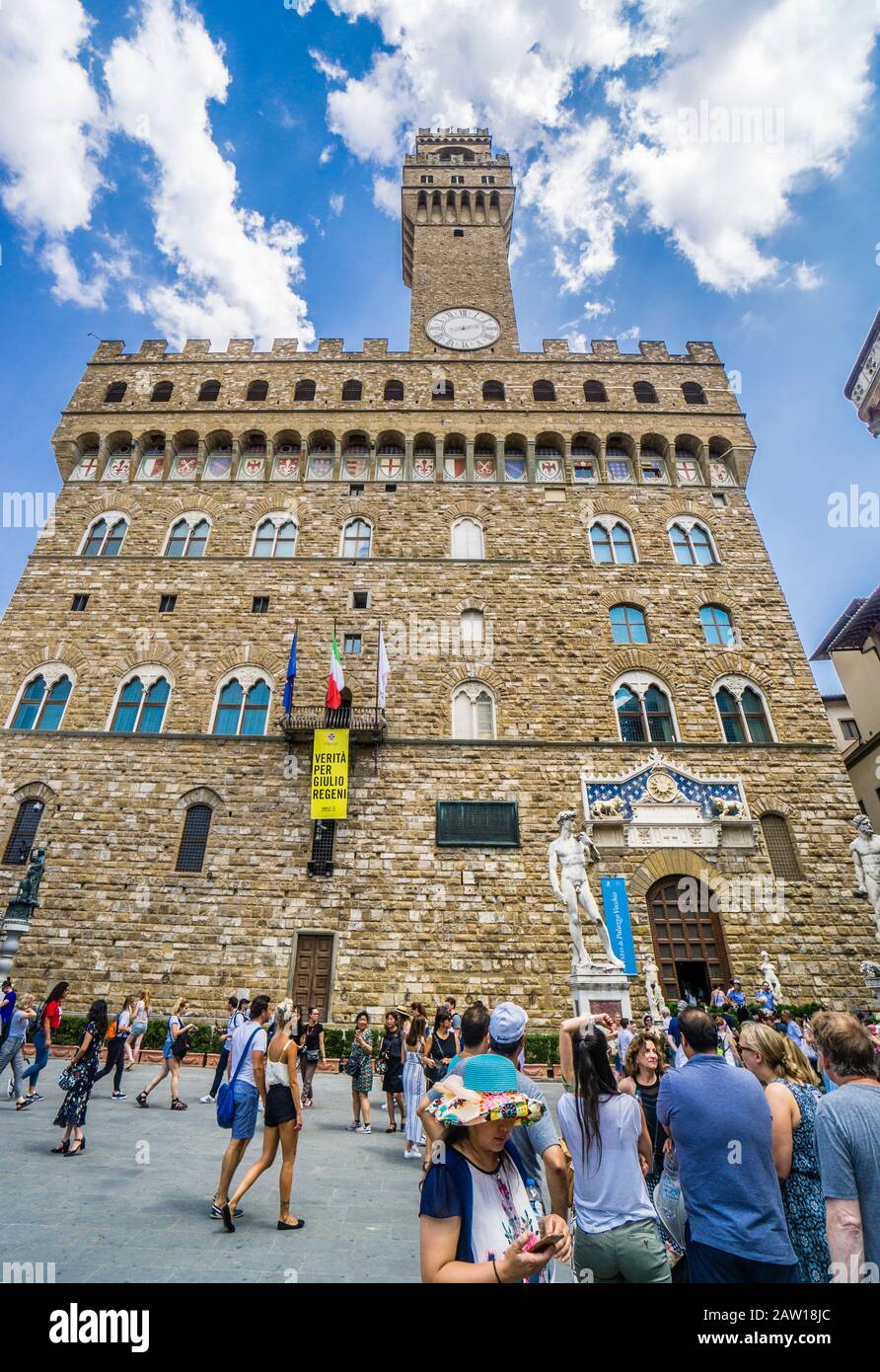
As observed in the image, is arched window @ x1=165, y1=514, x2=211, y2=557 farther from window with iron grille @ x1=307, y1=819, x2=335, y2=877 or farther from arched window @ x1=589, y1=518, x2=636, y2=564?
arched window @ x1=589, y1=518, x2=636, y2=564

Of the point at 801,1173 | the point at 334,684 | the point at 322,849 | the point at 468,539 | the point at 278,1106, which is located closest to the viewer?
the point at 801,1173

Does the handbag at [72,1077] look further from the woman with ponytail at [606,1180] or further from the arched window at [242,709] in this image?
the arched window at [242,709]

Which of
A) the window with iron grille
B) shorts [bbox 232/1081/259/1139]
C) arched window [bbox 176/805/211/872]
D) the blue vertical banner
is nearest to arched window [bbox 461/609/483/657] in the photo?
the window with iron grille

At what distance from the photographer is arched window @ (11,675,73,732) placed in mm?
16328

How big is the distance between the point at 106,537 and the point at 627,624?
1551 cm

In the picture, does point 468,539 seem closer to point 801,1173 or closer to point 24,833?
point 24,833

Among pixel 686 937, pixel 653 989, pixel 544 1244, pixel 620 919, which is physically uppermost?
pixel 620 919

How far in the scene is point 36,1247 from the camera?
3.93m

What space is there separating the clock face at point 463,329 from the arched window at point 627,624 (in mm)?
11792

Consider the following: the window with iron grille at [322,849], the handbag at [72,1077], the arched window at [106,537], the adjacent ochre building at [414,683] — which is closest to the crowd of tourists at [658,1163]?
the handbag at [72,1077]

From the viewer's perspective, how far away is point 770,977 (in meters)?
12.9

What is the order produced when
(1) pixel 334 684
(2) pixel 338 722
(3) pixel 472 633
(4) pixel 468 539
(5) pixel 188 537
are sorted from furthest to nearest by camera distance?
(5) pixel 188 537
(4) pixel 468 539
(3) pixel 472 633
(2) pixel 338 722
(1) pixel 334 684

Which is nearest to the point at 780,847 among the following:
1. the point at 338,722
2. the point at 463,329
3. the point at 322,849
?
the point at 322,849
